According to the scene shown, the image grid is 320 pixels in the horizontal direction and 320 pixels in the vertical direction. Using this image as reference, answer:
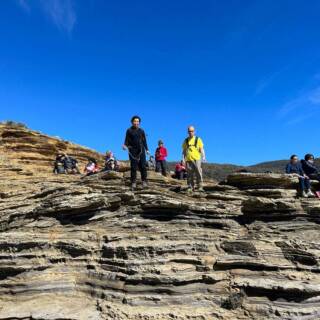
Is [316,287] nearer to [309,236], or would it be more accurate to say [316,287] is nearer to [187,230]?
[309,236]

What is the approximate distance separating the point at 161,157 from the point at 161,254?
33.7ft

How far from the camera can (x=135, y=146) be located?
16922 millimetres

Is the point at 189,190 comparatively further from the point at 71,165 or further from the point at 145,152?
the point at 71,165

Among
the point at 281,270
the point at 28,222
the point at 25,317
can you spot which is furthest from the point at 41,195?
the point at 281,270

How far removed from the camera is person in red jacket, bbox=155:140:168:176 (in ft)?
80.9

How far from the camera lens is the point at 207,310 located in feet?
45.2

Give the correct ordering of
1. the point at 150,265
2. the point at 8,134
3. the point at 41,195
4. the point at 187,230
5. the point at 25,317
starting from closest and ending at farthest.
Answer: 1. the point at 25,317
2. the point at 150,265
3. the point at 187,230
4. the point at 41,195
5. the point at 8,134

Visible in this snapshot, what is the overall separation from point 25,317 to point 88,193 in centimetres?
501

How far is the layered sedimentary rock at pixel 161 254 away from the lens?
13875 mm

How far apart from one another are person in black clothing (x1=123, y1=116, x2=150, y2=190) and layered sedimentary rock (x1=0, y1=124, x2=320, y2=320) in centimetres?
98

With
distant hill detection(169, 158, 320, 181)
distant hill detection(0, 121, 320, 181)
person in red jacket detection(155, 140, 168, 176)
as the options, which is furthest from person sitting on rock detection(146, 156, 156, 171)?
distant hill detection(169, 158, 320, 181)

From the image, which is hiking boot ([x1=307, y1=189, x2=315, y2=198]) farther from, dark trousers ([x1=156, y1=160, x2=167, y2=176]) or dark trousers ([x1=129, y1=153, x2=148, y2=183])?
dark trousers ([x1=156, y1=160, x2=167, y2=176])

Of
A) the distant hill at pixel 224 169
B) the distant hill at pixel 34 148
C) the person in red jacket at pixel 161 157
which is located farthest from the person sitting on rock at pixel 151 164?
the distant hill at pixel 224 169

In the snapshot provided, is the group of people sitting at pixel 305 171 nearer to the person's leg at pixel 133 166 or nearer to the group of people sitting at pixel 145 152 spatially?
the group of people sitting at pixel 145 152
